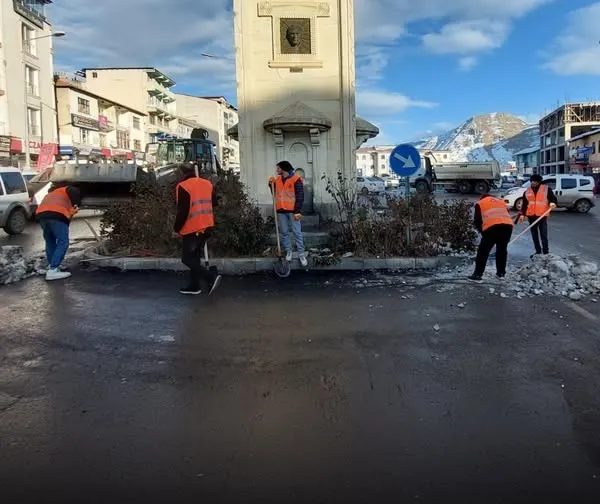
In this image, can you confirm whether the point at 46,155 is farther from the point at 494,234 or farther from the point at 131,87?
the point at 494,234

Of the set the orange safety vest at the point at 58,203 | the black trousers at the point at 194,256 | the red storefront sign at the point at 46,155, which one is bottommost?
the black trousers at the point at 194,256

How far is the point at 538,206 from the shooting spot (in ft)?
34.9

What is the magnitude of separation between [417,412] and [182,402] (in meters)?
1.68

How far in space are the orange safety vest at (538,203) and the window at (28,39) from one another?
41.1m

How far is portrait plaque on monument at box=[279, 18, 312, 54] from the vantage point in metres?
14.0

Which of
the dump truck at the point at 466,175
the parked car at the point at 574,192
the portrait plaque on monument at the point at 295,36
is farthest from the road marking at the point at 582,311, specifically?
the dump truck at the point at 466,175

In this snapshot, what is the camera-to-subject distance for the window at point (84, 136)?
4931cm

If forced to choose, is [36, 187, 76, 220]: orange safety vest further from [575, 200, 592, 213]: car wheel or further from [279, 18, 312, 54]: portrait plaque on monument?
[575, 200, 592, 213]: car wheel

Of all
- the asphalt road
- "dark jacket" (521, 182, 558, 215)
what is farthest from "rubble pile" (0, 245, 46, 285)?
"dark jacket" (521, 182, 558, 215)

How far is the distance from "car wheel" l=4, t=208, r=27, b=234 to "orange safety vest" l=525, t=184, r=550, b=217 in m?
13.4

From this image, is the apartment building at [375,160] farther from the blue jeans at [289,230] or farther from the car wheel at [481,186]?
the blue jeans at [289,230]

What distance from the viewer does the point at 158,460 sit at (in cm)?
325

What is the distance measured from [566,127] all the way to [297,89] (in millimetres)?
91608

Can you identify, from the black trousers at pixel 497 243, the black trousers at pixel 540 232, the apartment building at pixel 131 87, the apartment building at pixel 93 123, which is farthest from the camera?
the apartment building at pixel 131 87
